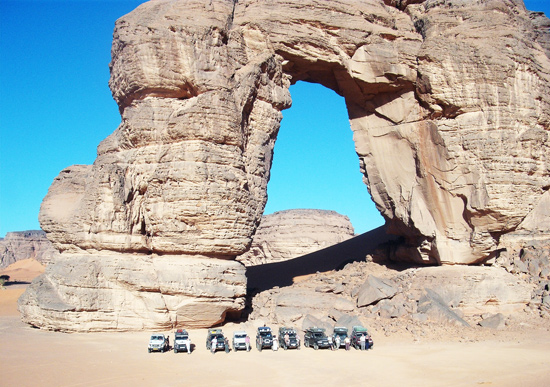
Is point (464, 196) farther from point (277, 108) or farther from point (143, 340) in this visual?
point (143, 340)

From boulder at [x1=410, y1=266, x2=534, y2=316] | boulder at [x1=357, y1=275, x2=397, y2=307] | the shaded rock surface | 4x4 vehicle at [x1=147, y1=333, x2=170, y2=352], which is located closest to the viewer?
4x4 vehicle at [x1=147, y1=333, x2=170, y2=352]

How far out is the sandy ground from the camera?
1130cm

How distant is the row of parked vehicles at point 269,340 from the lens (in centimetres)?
1386

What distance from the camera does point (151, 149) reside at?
→ 17156 millimetres

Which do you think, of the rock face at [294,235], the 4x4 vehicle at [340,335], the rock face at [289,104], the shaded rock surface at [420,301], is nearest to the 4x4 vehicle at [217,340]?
the rock face at [289,104]

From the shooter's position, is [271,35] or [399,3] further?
[399,3]

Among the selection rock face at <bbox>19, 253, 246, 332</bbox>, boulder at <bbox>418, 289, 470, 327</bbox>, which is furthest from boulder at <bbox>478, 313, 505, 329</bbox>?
rock face at <bbox>19, 253, 246, 332</bbox>

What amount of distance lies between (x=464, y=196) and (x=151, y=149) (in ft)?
35.9

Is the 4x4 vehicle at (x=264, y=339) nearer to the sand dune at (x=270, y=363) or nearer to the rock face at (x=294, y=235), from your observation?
the sand dune at (x=270, y=363)

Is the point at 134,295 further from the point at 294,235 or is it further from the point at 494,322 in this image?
the point at 294,235

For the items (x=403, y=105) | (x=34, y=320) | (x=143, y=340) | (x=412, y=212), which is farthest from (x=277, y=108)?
(x=34, y=320)

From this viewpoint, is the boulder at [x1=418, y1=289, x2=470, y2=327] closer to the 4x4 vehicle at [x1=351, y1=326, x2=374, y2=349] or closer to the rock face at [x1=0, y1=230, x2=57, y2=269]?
the 4x4 vehicle at [x1=351, y1=326, x2=374, y2=349]

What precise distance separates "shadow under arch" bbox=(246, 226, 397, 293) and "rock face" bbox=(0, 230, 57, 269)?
47125 millimetres

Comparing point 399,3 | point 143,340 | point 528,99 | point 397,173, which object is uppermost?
point 399,3
